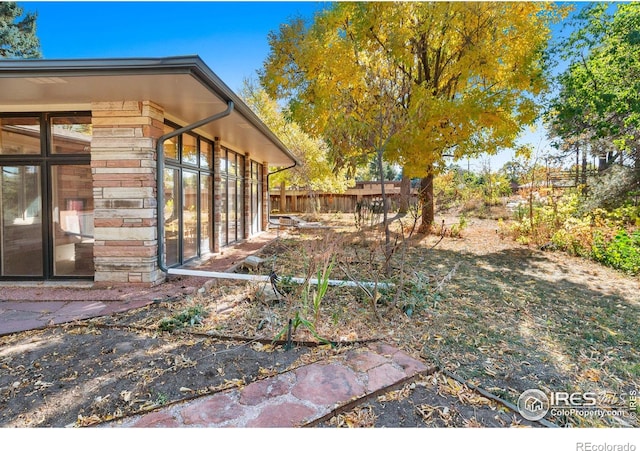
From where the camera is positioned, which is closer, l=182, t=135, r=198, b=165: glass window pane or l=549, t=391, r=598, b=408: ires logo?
l=549, t=391, r=598, b=408: ires logo

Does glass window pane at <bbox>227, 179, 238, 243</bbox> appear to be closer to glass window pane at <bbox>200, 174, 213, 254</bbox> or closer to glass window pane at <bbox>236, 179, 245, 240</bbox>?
glass window pane at <bbox>236, 179, 245, 240</bbox>

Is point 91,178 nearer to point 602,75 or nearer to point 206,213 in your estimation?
point 206,213

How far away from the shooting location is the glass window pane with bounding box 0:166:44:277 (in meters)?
4.50

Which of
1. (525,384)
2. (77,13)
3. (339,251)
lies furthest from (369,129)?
(77,13)

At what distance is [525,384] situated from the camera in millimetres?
2266

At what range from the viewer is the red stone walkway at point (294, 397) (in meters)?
1.78

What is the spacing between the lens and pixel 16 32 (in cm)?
1474

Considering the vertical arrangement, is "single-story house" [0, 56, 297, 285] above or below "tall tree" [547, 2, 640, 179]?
below

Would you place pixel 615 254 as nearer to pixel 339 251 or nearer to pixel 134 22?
pixel 339 251

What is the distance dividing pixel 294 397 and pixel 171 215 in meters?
3.97

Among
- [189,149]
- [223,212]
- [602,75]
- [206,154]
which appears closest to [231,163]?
[223,212]

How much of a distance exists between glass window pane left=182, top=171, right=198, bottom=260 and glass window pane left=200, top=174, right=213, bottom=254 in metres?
0.25

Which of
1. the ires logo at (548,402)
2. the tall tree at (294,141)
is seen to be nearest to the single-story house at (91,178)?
the ires logo at (548,402)

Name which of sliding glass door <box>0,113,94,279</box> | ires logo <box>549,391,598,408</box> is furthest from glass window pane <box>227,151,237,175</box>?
ires logo <box>549,391,598,408</box>
